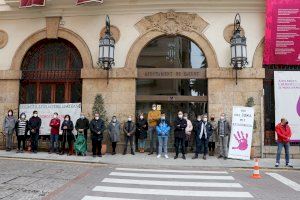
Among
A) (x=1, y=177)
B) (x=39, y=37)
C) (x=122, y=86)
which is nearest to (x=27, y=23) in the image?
(x=39, y=37)

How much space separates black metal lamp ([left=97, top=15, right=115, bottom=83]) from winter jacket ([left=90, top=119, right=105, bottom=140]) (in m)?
2.59

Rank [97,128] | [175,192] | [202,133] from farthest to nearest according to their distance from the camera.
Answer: [97,128]
[202,133]
[175,192]

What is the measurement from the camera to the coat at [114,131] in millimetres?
16422

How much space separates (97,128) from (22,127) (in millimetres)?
3625

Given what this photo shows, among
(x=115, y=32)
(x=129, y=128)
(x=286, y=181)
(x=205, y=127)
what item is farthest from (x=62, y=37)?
(x=286, y=181)

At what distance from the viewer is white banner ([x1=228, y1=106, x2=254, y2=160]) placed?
15.9 m

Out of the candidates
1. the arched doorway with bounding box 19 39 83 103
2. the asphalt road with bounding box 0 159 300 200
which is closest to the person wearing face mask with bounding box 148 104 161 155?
the asphalt road with bounding box 0 159 300 200

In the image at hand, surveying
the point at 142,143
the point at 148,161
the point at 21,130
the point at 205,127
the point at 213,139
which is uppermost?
the point at 205,127

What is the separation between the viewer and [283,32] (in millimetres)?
16625

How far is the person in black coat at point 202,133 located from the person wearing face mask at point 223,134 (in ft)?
1.36

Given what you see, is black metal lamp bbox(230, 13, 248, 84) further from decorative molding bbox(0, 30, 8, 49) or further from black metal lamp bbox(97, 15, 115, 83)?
decorative molding bbox(0, 30, 8, 49)

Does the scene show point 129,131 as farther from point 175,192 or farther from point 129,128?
point 175,192

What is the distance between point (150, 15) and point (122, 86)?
352 cm

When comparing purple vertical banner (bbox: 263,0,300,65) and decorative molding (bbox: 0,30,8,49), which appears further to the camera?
decorative molding (bbox: 0,30,8,49)
